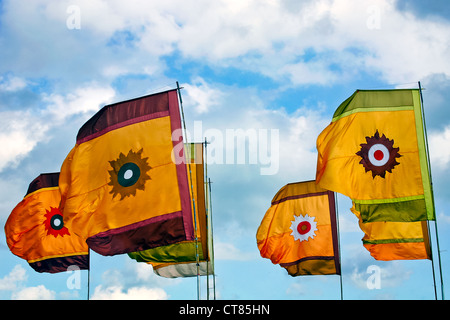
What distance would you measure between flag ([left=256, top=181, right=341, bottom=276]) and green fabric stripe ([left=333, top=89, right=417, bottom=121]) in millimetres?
11469

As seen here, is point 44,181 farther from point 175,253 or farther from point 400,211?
point 400,211

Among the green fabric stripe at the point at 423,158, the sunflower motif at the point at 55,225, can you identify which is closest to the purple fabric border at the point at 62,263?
the sunflower motif at the point at 55,225

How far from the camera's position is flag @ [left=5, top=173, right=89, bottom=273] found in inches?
1377

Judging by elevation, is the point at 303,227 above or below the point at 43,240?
below

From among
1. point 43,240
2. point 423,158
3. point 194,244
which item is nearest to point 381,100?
point 423,158

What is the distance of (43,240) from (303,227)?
14159 mm

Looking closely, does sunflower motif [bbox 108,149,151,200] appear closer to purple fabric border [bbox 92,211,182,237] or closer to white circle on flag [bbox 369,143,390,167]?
purple fabric border [bbox 92,211,182,237]

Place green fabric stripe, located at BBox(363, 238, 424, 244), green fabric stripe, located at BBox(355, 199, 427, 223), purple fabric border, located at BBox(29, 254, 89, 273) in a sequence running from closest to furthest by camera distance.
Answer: green fabric stripe, located at BBox(355, 199, 427, 223) → green fabric stripe, located at BBox(363, 238, 424, 244) → purple fabric border, located at BBox(29, 254, 89, 273)

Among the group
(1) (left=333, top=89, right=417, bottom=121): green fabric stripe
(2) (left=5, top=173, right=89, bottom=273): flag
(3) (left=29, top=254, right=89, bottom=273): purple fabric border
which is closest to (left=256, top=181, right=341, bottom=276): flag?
(3) (left=29, top=254, right=89, bottom=273): purple fabric border

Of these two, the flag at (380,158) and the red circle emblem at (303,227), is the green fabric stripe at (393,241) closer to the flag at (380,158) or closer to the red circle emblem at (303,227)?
the red circle emblem at (303,227)

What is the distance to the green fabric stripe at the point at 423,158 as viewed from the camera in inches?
851

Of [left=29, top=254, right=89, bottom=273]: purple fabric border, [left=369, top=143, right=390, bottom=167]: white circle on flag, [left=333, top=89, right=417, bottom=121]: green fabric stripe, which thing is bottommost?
[left=29, top=254, right=89, bottom=273]: purple fabric border

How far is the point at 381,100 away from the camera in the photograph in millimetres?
22547
